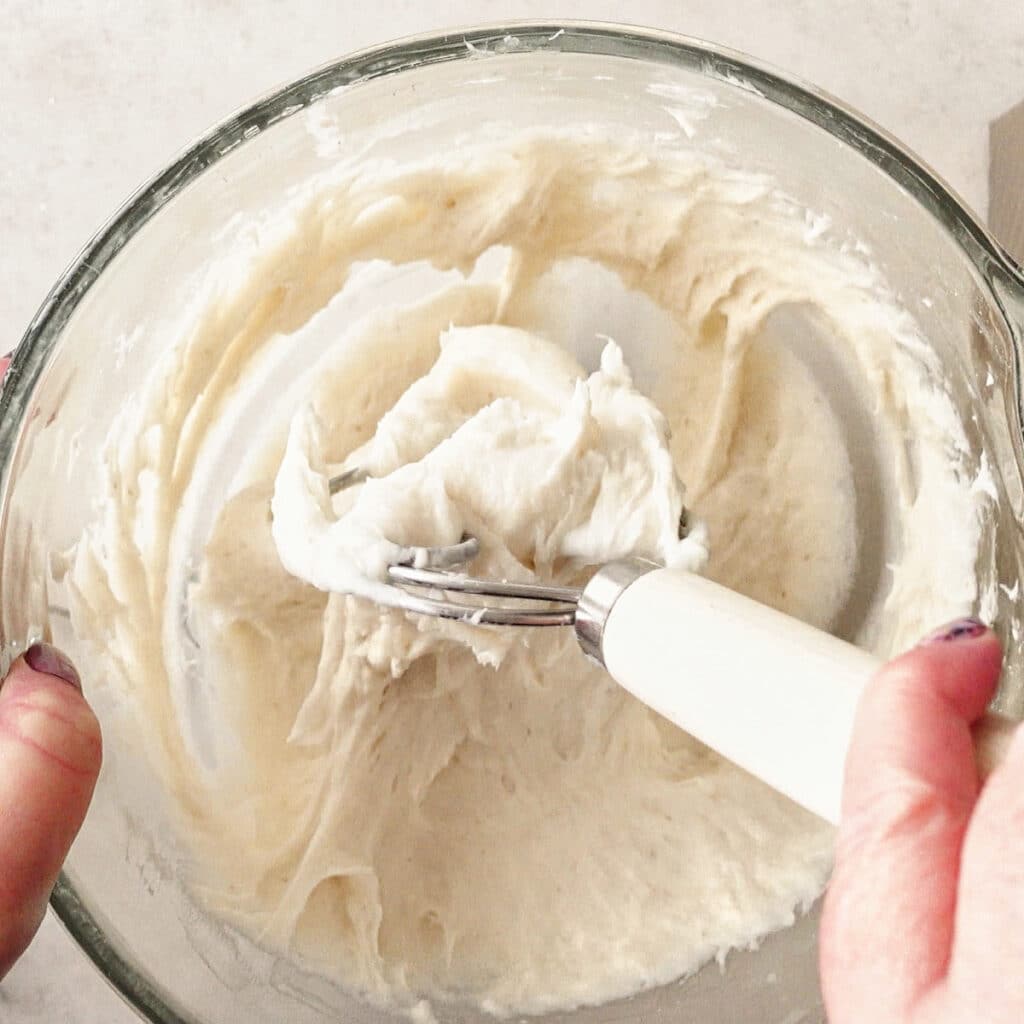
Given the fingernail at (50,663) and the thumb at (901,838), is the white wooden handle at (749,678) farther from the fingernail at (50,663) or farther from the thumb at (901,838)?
the fingernail at (50,663)

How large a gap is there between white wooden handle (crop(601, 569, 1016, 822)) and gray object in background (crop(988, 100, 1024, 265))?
1.82 feet

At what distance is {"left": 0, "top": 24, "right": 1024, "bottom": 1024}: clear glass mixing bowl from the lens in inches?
29.1

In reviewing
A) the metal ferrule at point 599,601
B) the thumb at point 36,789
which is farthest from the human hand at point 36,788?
the metal ferrule at point 599,601

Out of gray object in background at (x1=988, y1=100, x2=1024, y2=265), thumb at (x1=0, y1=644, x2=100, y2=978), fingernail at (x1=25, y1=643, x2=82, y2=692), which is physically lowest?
thumb at (x1=0, y1=644, x2=100, y2=978)

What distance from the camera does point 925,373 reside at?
878 millimetres

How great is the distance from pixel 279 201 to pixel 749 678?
571 millimetres

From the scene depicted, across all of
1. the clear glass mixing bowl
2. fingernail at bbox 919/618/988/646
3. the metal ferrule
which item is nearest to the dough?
the clear glass mixing bowl

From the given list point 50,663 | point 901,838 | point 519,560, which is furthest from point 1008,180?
point 50,663

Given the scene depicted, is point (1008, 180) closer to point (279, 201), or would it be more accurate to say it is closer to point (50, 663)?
point (279, 201)

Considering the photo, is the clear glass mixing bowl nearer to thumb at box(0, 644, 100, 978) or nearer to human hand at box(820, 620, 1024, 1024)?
thumb at box(0, 644, 100, 978)

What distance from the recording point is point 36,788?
0.60 metres

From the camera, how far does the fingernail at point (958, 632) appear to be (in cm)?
45

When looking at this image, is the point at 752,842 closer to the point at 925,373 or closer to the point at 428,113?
the point at 925,373

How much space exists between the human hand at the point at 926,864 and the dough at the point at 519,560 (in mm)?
412
